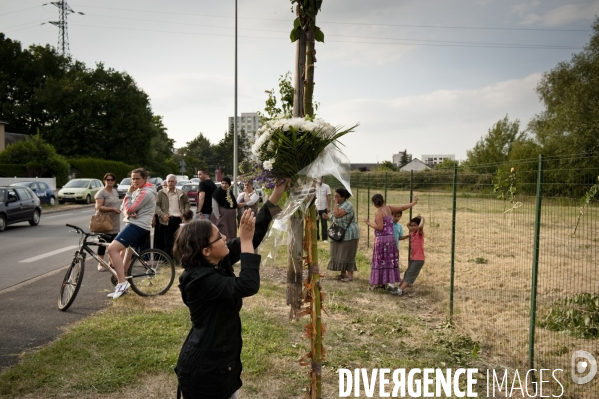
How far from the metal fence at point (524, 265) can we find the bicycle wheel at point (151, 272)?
4.53 meters

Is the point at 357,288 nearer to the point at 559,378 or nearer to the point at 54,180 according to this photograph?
the point at 559,378

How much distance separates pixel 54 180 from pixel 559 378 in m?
35.6

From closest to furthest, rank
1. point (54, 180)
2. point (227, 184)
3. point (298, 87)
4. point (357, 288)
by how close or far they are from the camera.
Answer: point (298, 87) → point (357, 288) → point (227, 184) → point (54, 180)

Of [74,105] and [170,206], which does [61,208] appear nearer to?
[170,206]

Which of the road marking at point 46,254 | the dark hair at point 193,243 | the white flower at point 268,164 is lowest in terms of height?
the road marking at point 46,254

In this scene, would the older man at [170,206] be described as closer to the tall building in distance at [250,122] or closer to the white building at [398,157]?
the tall building in distance at [250,122]

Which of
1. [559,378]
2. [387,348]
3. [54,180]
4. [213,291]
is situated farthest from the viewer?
[54,180]

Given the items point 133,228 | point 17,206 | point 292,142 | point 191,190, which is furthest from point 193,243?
point 191,190

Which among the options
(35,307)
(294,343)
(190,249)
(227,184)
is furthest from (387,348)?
(227,184)

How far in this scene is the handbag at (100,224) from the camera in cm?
810

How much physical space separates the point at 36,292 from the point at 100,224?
1.51m

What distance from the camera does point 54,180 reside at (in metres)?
33.7

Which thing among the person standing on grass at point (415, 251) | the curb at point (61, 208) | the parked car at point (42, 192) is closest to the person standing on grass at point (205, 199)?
the person standing on grass at point (415, 251)

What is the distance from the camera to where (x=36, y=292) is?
785cm
